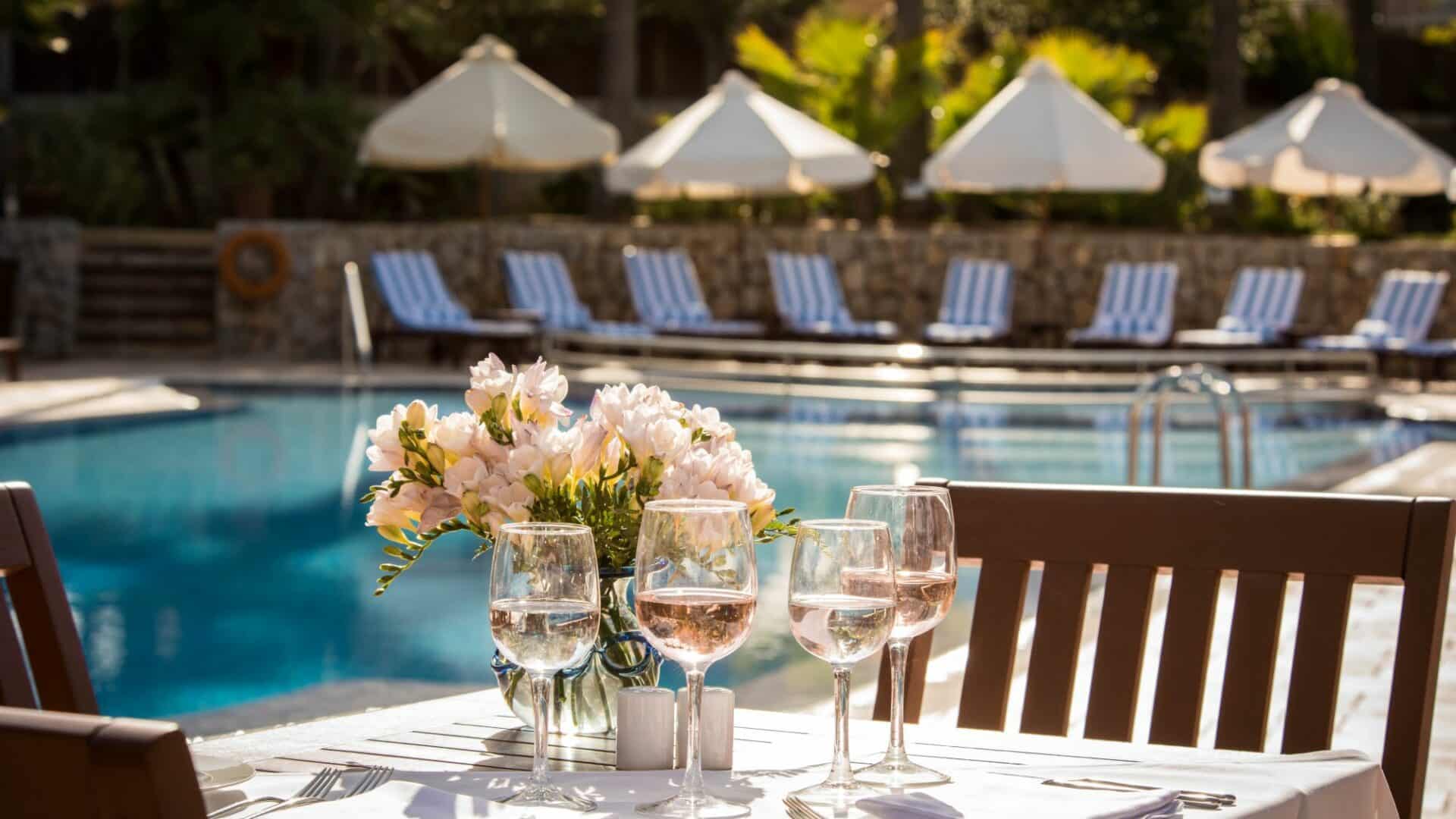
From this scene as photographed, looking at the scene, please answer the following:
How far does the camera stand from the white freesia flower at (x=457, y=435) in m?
1.85

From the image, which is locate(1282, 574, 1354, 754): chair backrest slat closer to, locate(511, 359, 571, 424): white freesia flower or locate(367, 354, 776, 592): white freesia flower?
locate(367, 354, 776, 592): white freesia flower

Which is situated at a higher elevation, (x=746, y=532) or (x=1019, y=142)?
(x=1019, y=142)

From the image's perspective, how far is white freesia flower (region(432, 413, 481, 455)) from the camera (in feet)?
6.07

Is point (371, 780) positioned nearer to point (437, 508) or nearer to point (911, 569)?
point (437, 508)

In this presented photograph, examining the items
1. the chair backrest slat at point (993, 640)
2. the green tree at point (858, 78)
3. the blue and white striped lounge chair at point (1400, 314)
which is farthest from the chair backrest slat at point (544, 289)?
the chair backrest slat at point (993, 640)

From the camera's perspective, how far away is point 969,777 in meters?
1.64

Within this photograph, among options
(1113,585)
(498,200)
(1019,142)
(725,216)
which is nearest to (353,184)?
(498,200)

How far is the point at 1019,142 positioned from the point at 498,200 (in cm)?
1125

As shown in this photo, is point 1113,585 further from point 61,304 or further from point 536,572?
point 61,304

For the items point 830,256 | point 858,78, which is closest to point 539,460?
point 830,256

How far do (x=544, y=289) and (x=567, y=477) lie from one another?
14592 mm

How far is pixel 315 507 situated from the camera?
31.3 ft

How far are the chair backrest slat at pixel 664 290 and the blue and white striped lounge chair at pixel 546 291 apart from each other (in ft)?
0.77

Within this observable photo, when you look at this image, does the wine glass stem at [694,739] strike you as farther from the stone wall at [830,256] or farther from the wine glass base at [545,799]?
the stone wall at [830,256]
